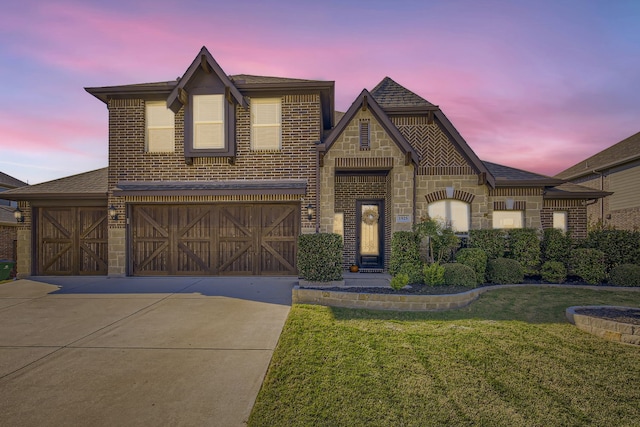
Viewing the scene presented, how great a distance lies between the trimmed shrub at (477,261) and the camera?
9.02m

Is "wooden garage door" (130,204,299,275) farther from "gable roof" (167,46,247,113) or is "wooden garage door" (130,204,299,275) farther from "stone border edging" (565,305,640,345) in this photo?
"stone border edging" (565,305,640,345)

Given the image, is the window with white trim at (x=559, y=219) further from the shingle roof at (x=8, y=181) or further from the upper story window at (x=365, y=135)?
the shingle roof at (x=8, y=181)

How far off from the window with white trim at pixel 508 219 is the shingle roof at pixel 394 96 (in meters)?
4.95

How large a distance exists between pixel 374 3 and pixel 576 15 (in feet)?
20.5

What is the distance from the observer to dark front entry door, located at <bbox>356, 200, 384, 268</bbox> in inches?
479

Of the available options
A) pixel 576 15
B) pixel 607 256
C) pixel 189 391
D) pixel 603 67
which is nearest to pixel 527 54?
pixel 576 15

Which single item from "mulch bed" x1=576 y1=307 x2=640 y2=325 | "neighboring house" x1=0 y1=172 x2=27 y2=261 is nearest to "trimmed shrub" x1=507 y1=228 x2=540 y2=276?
"mulch bed" x1=576 y1=307 x2=640 y2=325

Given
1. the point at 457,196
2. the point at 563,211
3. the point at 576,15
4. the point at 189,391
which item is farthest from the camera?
the point at 563,211

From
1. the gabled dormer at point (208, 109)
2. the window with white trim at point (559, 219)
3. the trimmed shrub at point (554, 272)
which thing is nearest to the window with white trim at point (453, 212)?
the trimmed shrub at point (554, 272)

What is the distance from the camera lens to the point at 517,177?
11.9 metres

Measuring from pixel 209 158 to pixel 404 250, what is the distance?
278 inches

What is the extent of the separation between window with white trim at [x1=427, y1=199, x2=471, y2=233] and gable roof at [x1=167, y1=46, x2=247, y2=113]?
7.56 metres

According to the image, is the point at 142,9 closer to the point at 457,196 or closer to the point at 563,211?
the point at 457,196

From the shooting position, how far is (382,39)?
9469 millimetres
